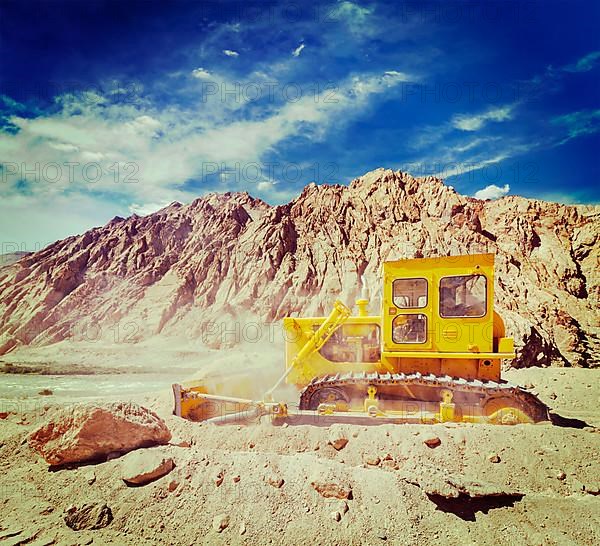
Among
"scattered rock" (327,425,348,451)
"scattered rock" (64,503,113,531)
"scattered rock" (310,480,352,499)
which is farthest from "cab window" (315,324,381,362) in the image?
"scattered rock" (64,503,113,531)

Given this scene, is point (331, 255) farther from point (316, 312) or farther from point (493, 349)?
point (493, 349)

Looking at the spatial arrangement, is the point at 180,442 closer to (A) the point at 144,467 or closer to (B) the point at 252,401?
(B) the point at 252,401

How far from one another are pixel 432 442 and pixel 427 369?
217cm

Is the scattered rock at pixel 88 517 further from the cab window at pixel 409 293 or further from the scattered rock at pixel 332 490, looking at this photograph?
the cab window at pixel 409 293

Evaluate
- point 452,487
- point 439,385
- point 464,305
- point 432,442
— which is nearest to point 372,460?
point 432,442

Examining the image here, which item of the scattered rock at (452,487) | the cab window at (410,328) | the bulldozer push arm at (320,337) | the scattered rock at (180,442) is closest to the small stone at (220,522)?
the scattered rock at (452,487)

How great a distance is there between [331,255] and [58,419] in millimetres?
36831

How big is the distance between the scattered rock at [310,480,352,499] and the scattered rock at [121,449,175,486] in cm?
182

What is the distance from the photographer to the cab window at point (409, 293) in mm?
7926

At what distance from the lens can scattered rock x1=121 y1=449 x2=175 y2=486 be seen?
472 centimetres

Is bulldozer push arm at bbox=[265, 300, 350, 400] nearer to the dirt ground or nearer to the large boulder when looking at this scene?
the dirt ground

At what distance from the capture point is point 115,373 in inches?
974

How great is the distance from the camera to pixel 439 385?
24.0 ft

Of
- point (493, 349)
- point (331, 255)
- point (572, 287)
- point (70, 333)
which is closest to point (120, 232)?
point (70, 333)
